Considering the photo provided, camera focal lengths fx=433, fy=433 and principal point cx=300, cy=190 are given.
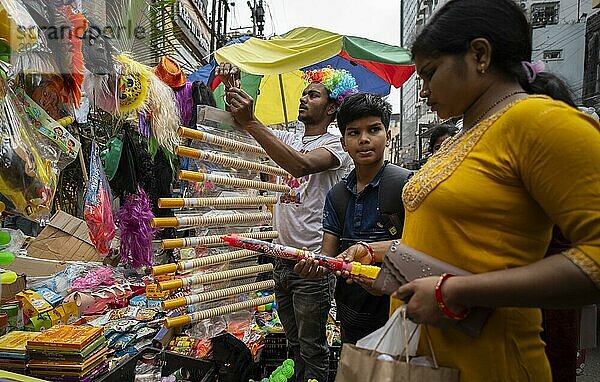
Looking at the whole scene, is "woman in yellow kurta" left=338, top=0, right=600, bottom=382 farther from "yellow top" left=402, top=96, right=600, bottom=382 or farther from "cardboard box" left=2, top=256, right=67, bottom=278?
"cardboard box" left=2, top=256, right=67, bottom=278

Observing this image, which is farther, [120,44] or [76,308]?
[76,308]

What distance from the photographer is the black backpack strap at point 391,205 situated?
5.92 ft

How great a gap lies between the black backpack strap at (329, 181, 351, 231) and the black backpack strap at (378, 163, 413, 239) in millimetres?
187

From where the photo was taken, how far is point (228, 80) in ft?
7.18

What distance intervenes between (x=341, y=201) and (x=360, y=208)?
0.34 feet

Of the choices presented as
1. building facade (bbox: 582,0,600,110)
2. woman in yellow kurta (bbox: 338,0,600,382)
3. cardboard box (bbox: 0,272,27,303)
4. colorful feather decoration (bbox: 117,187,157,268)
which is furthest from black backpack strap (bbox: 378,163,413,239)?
building facade (bbox: 582,0,600,110)

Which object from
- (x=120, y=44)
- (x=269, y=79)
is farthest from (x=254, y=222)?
(x=269, y=79)

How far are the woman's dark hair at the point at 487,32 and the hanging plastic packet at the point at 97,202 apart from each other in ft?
10.0

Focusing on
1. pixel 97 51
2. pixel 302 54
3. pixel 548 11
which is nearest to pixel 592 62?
pixel 548 11

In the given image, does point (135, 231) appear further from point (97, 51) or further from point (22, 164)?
point (22, 164)

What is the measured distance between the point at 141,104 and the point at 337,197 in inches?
77.4

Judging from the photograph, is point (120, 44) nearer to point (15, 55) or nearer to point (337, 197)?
point (15, 55)

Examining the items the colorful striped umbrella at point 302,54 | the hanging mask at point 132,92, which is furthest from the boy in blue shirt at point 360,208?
the hanging mask at point 132,92

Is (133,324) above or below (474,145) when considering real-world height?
below
